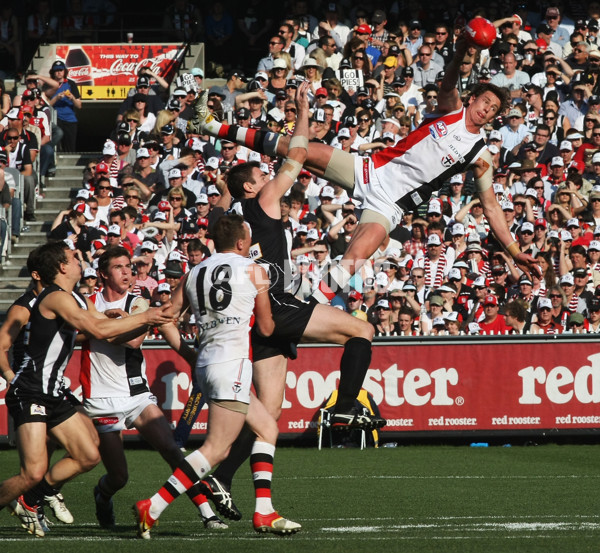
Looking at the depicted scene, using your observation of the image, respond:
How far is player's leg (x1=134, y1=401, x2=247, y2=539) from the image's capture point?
310 inches

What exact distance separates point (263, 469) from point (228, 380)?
751 millimetres

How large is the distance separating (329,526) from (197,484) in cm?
100

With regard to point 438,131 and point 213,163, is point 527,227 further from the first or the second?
point 438,131

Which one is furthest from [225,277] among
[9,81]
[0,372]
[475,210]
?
[9,81]

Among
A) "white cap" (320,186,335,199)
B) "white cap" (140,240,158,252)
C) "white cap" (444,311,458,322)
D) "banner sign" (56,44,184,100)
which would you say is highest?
"banner sign" (56,44,184,100)

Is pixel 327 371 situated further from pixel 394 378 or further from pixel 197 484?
pixel 197 484

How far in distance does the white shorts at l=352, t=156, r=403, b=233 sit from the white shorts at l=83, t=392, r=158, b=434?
244cm

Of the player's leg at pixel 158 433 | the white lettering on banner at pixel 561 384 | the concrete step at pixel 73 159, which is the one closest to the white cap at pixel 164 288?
the white lettering on banner at pixel 561 384

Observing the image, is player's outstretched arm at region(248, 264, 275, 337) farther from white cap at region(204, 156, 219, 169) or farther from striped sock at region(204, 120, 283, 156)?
white cap at region(204, 156, 219, 169)

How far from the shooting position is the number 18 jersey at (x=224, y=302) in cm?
800

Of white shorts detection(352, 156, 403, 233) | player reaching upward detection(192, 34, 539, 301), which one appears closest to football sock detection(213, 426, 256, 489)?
player reaching upward detection(192, 34, 539, 301)

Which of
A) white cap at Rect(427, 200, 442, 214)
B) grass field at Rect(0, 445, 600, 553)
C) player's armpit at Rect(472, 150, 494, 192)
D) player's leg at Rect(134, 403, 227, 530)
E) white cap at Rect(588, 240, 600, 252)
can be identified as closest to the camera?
grass field at Rect(0, 445, 600, 553)

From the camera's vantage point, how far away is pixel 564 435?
16.4 m

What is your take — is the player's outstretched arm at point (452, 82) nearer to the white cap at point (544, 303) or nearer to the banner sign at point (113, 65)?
the white cap at point (544, 303)
